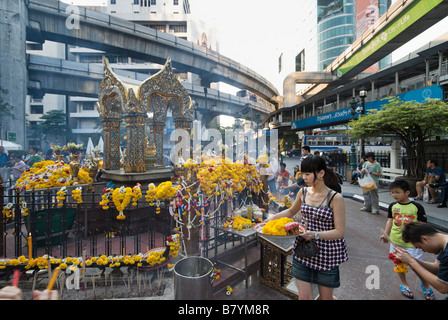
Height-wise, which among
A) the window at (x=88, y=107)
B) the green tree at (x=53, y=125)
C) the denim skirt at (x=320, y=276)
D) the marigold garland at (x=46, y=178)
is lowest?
the denim skirt at (x=320, y=276)

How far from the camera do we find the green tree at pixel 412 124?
9.60 m

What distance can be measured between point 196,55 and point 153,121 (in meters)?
17.5

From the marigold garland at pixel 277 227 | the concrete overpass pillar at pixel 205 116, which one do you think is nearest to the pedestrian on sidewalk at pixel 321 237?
the marigold garland at pixel 277 227

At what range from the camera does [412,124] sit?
33.8ft

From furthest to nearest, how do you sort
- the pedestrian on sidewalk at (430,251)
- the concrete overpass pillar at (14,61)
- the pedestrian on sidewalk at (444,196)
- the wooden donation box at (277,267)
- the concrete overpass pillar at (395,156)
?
the concrete overpass pillar at (14,61), the concrete overpass pillar at (395,156), the pedestrian on sidewalk at (444,196), the wooden donation box at (277,267), the pedestrian on sidewalk at (430,251)

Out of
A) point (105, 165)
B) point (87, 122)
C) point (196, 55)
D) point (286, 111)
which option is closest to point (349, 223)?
point (105, 165)

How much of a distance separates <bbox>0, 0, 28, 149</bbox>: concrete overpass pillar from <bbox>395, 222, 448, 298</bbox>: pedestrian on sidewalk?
76.5 ft

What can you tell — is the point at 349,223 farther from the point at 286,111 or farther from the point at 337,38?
the point at 337,38

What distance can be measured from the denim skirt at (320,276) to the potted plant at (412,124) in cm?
1067

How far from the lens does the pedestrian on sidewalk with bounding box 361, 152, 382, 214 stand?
7.38 meters

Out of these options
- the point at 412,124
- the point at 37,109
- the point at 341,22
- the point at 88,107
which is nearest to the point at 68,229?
the point at 412,124

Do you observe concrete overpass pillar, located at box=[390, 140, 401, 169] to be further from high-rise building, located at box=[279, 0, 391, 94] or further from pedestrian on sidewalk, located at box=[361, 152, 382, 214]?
high-rise building, located at box=[279, 0, 391, 94]

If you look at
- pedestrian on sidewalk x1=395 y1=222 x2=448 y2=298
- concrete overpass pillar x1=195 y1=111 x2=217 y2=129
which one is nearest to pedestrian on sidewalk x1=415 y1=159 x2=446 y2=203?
pedestrian on sidewalk x1=395 y1=222 x2=448 y2=298

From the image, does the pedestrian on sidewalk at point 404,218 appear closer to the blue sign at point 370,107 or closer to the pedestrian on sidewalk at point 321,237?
the pedestrian on sidewalk at point 321,237
